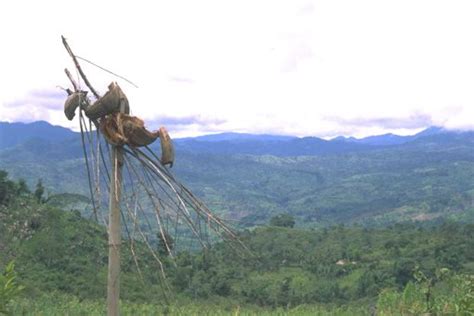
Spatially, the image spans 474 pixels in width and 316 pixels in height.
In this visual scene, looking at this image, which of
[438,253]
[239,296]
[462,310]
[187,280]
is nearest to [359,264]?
[438,253]

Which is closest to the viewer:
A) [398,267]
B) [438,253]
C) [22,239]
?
[22,239]

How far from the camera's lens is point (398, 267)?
40.0 metres

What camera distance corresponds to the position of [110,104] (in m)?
3.07

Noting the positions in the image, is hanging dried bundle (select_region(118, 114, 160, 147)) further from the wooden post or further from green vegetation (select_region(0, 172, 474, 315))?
green vegetation (select_region(0, 172, 474, 315))

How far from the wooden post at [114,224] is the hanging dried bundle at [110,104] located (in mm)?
217

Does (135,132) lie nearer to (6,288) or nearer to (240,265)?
(6,288)

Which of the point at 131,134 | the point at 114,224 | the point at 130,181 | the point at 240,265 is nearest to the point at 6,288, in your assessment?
the point at 114,224

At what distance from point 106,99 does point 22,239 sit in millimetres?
31109

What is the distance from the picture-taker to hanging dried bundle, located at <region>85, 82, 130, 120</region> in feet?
10.0

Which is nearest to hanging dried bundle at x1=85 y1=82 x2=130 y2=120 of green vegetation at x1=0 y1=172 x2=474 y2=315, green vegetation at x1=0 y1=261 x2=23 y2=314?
green vegetation at x1=0 y1=261 x2=23 y2=314

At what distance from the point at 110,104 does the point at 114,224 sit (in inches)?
27.6

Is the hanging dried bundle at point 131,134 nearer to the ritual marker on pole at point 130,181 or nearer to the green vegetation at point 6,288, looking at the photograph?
the ritual marker on pole at point 130,181

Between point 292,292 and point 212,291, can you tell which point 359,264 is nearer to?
point 292,292

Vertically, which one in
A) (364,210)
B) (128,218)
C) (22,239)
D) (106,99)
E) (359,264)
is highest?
(106,99)
